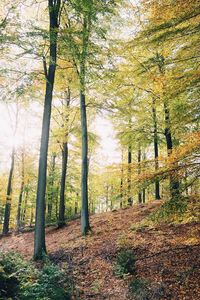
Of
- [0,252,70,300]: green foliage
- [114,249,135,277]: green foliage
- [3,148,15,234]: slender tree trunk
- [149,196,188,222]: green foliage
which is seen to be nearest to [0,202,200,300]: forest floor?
[114,249,135,277]: green foliage

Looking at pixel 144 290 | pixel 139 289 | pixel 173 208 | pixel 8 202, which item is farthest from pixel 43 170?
pixel 8 202

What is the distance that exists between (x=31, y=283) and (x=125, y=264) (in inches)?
108

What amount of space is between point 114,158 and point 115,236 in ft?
60.7

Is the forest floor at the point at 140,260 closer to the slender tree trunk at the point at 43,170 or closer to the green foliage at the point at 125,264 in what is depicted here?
the green foliage at the point at 125,264

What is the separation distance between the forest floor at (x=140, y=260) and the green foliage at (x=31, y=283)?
56 centimetres

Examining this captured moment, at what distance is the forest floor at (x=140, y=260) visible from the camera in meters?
6.32

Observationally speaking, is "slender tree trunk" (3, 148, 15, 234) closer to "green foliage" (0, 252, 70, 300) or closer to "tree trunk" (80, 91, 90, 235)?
"tree trunk" (80, 91, 90, 235)

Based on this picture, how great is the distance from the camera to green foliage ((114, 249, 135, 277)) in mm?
7434

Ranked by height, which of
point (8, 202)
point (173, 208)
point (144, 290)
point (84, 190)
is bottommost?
point (144, 290)

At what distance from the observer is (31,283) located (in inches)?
244

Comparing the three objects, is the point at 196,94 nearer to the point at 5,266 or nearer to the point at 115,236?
the point at 5,266

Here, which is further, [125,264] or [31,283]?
[125,264]

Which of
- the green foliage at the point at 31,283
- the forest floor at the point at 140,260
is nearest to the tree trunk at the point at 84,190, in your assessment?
the forest floor at the point at 140,260

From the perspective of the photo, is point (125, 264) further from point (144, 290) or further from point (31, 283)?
point (31, 283)
